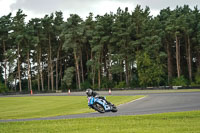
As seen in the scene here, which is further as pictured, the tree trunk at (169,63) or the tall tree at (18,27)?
the tall tree at (18,27)

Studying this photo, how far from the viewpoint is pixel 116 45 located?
86.6 meters

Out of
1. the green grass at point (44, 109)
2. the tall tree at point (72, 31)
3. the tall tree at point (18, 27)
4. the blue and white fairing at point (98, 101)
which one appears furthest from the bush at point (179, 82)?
the blue and white fairing at point (98, 101)

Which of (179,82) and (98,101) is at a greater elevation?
(179,82)

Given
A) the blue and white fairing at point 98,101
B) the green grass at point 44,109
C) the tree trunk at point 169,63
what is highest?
the tree trunk at point 169,63

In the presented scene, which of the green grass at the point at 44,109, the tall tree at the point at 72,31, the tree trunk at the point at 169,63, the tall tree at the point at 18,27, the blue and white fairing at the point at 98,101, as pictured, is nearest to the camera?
the blue and white fairing at the point at 98,101

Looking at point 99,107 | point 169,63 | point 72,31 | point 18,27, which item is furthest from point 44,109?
point 18,27

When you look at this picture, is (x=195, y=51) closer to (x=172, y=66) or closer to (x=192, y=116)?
(x=172, y=66)

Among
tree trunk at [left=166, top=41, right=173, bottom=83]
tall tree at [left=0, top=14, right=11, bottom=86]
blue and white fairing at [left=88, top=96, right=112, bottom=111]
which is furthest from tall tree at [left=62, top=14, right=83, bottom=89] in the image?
blue and white fairing at [left=88, top=96, right=112, bottom=111]

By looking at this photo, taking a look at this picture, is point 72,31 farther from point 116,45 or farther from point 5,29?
point 5,29

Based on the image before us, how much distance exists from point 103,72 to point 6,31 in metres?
30.9

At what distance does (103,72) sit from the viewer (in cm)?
9444

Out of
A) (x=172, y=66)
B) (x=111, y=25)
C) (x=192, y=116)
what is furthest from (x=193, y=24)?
(x=192, y=116)

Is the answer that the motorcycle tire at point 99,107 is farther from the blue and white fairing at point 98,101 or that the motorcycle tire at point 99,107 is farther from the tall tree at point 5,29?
the tall tree at point 5,29

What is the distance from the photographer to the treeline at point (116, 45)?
262 feet
